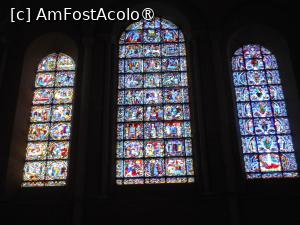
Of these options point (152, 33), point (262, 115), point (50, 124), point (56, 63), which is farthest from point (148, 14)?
point (262, 115)

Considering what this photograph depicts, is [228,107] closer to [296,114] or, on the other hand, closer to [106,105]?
[296,114]

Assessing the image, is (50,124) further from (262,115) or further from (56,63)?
(262,115)

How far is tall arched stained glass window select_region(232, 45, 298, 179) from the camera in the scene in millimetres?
9422

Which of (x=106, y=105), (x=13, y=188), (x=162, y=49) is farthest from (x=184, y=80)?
(x=13, y=188)

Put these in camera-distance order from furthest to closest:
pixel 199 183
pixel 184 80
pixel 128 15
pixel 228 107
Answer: pixel 128 15 < pixel 184 80 < pixel 228 107 < pixel 199 183

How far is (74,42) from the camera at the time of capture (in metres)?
10.8

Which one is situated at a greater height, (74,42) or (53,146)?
(74,42)

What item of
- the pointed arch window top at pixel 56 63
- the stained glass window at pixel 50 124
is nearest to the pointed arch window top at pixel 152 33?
the pointed arch window top at pixel 56 63

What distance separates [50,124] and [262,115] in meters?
4.55

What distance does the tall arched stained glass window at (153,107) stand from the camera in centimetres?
938

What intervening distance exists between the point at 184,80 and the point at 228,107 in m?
1.25

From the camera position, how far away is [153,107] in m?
10.1

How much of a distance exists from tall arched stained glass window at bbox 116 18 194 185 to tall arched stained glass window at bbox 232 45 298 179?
47.2 inches

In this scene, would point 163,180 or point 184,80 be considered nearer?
point 163,180
